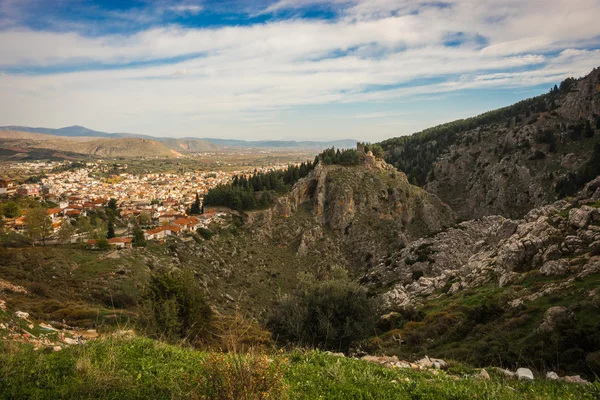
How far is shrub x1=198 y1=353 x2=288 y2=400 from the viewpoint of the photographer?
4301mm

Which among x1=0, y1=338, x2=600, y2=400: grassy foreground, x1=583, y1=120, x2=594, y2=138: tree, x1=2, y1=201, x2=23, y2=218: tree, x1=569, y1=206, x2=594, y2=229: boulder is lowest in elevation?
x1=2, y1=201, x2=23, y2=218: tree

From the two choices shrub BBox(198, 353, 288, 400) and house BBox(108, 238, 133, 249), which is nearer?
shrub BBox(198, 353, 288, 400)

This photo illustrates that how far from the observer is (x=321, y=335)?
15.3 meters

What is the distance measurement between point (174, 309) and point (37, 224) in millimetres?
37148

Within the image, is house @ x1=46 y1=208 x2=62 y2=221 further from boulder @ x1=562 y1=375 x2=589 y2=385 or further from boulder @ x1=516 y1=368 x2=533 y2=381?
boulder @ x1=562 y1=375 x2=589 y2=385

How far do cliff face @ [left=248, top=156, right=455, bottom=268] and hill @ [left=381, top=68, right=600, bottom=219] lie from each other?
16.1 m

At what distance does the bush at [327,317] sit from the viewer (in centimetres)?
1529

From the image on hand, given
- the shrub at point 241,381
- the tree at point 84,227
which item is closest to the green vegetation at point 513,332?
the shrub at point 241,381

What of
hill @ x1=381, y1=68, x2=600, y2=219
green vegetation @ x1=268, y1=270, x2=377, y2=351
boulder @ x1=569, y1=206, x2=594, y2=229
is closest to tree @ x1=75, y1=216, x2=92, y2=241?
green vegetation @ x1=268, y1=270, x2=377, y2=351

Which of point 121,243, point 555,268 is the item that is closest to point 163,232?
point 121,243

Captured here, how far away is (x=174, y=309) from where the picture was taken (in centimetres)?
1391

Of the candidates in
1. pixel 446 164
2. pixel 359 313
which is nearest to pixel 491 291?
pixel 359 313

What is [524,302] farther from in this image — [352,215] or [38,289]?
[352,215]

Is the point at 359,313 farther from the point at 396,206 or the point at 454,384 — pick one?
the point at 396,206
